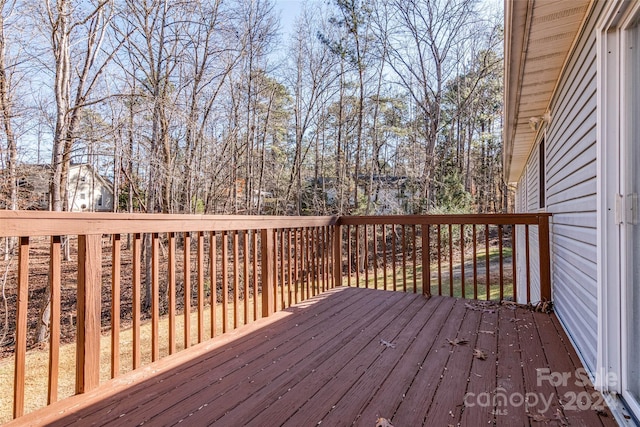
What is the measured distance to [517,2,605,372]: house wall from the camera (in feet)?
6.53

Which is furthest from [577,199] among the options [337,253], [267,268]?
[337,253]

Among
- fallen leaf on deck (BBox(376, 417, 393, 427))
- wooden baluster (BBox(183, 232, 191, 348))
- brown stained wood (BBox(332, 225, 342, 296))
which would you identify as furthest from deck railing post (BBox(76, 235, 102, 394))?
brown stained wood (BBox(332, 225, 342, 296))

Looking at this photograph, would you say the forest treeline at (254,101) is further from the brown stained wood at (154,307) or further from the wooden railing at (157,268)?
the brown stained wood at (154,307)

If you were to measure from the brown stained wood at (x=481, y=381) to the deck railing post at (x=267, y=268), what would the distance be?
183 centimetres

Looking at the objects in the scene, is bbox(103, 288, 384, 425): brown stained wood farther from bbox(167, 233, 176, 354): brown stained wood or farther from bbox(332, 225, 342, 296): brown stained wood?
bbox(332, 225, 342, 296): brown stained wood

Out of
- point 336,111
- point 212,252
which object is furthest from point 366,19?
point 212,252

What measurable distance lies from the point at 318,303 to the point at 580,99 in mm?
2891

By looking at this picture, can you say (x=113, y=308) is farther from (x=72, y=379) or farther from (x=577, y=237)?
(x=72, y=379)

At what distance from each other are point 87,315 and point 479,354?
2.38 meters

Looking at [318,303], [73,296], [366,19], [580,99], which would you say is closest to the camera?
[580,99]

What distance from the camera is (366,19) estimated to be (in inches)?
420

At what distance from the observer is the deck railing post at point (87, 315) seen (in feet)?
5.55

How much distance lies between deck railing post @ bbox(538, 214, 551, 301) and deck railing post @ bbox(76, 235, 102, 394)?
379 centimetres

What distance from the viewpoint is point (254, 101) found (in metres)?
9.05
